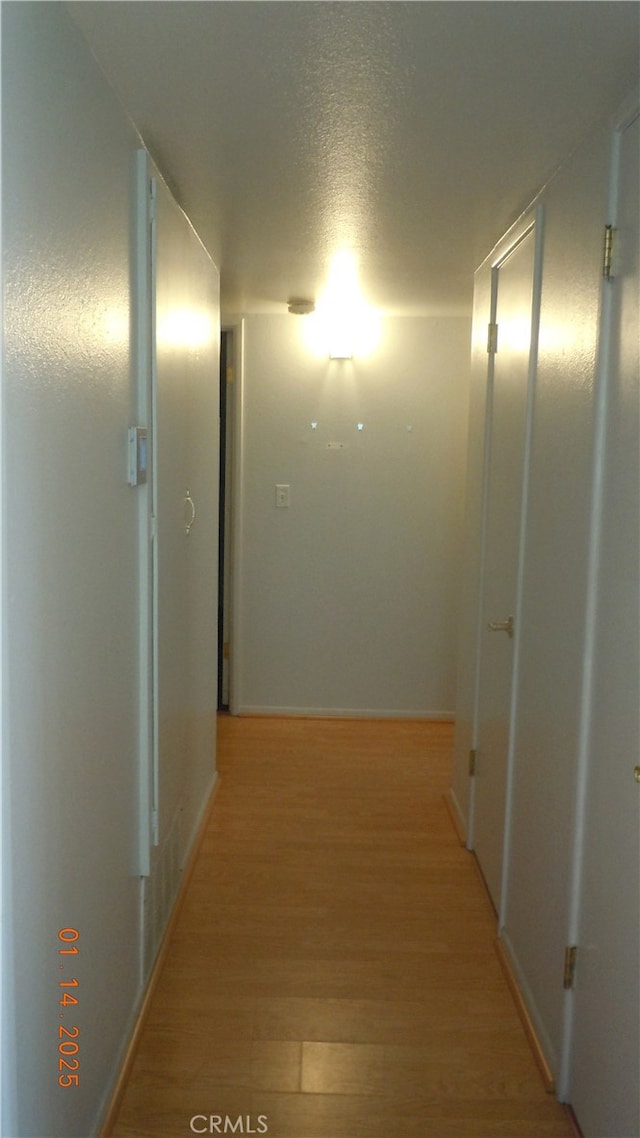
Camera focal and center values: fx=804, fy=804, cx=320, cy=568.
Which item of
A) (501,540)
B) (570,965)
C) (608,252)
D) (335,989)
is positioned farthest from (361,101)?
(335,989)

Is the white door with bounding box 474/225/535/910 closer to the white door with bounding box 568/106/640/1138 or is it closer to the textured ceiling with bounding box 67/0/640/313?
the textured ceiling with bounding box 67/0/640/313

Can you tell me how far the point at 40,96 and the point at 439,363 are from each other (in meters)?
3.19

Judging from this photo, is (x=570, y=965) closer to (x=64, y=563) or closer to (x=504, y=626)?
(x=504, y=626)

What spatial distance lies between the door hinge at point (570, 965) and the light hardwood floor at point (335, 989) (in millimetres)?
291

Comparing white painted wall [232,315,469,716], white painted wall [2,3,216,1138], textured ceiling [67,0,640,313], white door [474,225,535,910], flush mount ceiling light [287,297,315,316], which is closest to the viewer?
white painted wall [2,3,216,1138]

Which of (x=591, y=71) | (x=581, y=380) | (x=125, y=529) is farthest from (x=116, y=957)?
(x=591, y=71)

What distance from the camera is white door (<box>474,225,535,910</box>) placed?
2.34 metres

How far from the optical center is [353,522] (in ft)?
14.2

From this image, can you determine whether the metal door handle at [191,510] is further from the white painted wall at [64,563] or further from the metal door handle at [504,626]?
the metal door handle at [504,626]

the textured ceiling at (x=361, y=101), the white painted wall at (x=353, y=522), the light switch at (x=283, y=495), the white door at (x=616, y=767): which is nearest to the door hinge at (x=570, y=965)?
the white door at (x=616, y=767)

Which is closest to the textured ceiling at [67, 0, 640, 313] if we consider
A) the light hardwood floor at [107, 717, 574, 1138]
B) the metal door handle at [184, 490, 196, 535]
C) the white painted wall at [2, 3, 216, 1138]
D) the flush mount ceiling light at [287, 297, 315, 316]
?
the white painted wall at [2, 3, 216, 1138]

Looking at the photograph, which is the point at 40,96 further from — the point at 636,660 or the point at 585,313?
the point at 636,660

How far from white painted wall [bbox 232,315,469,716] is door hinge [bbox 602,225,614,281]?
261 centimetres

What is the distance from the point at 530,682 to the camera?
7.05 feet
